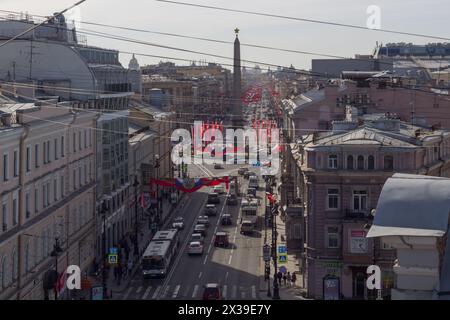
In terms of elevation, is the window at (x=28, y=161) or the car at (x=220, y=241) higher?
the window at (x=28, y=161)

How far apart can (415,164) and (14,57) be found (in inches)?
704

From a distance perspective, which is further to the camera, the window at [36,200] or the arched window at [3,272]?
the window at [36,200]

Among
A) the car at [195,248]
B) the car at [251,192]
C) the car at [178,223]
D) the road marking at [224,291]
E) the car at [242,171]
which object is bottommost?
the road marking at [224,291]

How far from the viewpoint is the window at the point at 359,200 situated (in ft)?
87.9

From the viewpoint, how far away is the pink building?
26.5 m

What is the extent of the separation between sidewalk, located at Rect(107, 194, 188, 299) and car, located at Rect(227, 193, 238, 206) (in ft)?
9.66

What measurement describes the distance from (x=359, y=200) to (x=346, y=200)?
42 cm

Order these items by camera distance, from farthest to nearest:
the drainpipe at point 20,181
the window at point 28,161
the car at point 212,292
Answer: the car at point 212,292, the window at point 28,161, the drainpipe at point 20,181

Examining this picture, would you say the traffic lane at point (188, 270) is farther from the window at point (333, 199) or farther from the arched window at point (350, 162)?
the arched window at point (350, 162)

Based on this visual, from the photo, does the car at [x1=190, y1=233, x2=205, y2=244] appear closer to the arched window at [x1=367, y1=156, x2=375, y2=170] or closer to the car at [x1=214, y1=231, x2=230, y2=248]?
the car at [x1=214, y1=231, x2=230, y2=248]

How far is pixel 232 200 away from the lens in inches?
2063

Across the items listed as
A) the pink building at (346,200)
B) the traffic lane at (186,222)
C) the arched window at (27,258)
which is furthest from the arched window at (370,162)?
the arched window at (27,258)

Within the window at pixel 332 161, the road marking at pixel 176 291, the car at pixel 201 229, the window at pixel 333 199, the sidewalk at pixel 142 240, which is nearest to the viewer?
the window at pixel 332 161
